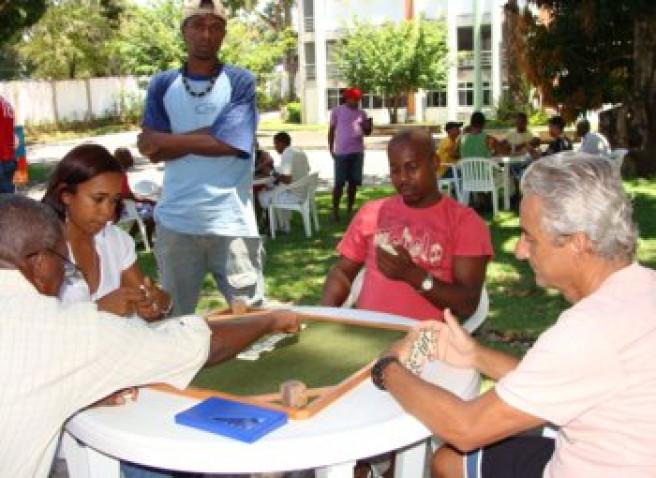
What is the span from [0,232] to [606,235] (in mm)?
1439

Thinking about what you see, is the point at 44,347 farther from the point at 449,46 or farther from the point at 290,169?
the point at 449,46

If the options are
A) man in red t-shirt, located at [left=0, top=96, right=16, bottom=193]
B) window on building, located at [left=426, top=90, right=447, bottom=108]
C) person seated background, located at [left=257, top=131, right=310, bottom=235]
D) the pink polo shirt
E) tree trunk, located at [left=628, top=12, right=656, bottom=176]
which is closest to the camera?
the pink polo shirt

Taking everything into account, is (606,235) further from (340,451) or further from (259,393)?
(259,393)

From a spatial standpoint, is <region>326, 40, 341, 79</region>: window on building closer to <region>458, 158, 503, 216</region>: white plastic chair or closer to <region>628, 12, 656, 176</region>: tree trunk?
<region>628, 12, 656, 176</region>: tree trunk

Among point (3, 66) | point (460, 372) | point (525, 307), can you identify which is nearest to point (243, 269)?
point (460, 372)

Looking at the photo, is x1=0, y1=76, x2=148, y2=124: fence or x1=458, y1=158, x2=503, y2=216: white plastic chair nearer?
x1=458, y1=158, x2=503, y2=216: white plastic chair

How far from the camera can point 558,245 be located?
193 cm

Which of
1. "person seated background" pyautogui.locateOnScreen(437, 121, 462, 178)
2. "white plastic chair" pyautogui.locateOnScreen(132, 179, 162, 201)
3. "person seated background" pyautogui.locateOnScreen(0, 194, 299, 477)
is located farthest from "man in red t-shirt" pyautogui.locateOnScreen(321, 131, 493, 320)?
"person seated background" pyautogui.locateOnScreen(437, 121, 462, 178)

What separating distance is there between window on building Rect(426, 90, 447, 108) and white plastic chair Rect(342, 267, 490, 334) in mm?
32045

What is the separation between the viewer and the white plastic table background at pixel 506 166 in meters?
10.6

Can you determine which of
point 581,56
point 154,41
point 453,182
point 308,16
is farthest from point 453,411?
point 308,16

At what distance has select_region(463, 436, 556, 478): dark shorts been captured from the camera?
227 centimetres

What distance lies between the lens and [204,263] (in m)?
3.86

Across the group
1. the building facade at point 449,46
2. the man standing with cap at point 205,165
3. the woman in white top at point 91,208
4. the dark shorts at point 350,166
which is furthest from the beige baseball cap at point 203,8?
the building facade at point 449,46
